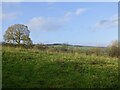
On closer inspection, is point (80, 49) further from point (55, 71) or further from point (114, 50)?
point (55, 71)

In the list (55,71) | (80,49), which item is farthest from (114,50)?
(55,71)

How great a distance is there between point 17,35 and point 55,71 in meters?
5.25

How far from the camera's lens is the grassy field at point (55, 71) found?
11698 millimetres

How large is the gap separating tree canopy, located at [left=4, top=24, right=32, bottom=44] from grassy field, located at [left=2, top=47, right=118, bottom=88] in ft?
4.25

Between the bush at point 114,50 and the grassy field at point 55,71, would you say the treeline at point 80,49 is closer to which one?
the bush at point 114,50

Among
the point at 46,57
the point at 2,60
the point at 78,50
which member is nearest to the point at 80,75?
the point at 46,57

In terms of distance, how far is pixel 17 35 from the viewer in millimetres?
17125

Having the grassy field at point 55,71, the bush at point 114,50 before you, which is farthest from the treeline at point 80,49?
the grassy field at point 55,71

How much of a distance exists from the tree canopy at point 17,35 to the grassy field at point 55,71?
1.29 metres

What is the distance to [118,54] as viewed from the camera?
60.1 feet

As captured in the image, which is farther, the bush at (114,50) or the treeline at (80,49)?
the bush at (114,50)

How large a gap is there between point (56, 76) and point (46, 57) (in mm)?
2668

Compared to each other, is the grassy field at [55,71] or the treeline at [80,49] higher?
the treeline at [80,49]

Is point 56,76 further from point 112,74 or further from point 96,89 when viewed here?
point 112,74
